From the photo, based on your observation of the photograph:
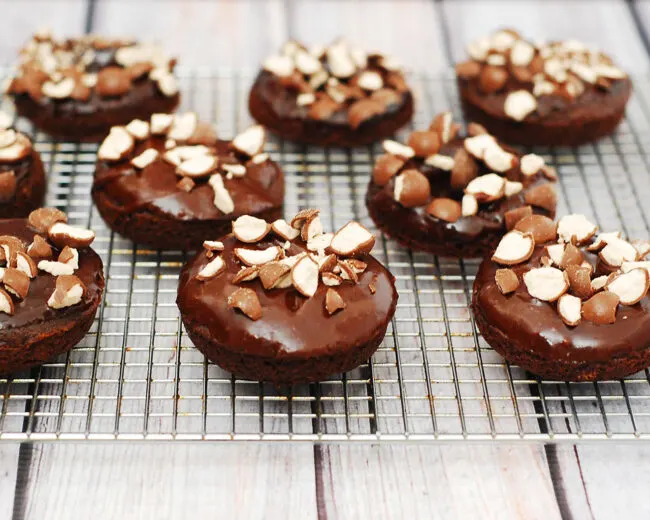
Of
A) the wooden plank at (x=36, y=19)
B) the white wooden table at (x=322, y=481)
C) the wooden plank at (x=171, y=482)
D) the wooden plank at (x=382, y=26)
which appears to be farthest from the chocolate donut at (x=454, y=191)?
the wooden plank at (x=36, y=19)

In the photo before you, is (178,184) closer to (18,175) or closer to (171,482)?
(18,175)

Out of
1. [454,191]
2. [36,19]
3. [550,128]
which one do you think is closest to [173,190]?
[454,191]

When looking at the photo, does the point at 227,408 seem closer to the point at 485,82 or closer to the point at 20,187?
the point at 20,187

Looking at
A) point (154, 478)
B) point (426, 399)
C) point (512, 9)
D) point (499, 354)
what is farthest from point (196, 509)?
point (512, 9)

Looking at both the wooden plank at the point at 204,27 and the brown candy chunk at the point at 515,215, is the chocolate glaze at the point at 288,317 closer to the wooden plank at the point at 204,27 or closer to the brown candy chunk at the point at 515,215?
the brown candy chunk at the point at 515,215

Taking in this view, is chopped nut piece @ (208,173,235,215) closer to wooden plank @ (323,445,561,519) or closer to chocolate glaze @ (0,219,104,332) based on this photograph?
chocolate glaze @ (0,219,104,332)
